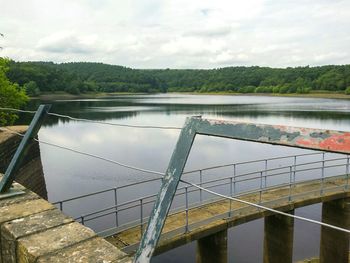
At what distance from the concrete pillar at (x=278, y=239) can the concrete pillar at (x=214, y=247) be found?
203 cm

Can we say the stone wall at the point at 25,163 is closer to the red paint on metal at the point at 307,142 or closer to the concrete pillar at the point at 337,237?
the concrete pillar at the point at 337,237

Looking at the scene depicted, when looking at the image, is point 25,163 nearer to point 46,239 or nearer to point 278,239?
point 278,239

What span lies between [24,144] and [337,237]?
1052cm

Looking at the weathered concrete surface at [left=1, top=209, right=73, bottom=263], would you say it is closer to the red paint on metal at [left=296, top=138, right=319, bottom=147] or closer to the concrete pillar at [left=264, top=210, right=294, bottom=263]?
the red paint on metal at [left=296, top=138, right=319, bottom=147]

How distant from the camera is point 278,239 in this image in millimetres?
9836

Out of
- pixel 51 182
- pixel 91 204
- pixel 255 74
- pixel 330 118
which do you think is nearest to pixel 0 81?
pixel 51 182

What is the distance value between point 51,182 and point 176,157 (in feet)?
68.9

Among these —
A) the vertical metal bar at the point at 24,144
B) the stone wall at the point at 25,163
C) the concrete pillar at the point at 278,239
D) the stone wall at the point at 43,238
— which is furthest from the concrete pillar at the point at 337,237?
the vertical metal bar at the point at 24,144

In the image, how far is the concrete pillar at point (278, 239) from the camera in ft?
31.7

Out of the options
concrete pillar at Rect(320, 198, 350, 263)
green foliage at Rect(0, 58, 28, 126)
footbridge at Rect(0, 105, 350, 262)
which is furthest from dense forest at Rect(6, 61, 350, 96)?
concrete pillar at Rect(320, 198, 350, 263)

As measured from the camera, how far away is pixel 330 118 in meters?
43.8

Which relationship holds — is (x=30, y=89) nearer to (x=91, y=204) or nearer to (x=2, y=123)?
(x=2, y=123)

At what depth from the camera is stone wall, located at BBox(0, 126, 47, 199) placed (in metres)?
10.2

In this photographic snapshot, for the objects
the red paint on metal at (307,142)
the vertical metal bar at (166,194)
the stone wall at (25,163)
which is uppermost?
the red paint on metal at (307,142)
